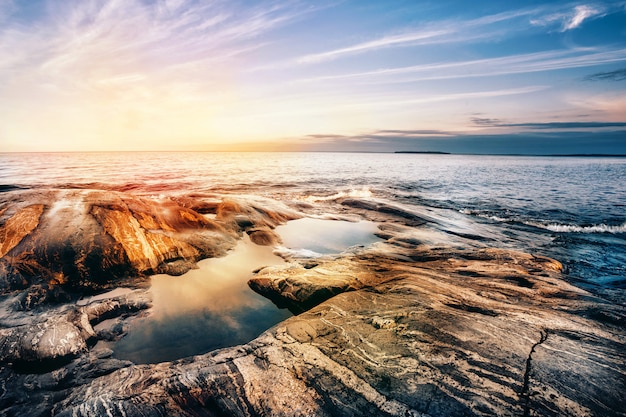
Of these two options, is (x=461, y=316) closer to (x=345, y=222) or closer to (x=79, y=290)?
(x=79, y=290)

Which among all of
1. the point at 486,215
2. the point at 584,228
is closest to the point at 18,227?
the point at 486,215

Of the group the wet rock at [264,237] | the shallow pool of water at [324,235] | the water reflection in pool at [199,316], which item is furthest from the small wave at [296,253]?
the water reflection in pool at [199,316]

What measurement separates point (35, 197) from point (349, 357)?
907 centimetres

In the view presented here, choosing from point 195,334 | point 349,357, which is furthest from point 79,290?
point 349,357

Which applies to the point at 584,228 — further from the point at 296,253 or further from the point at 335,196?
the point at 296,253

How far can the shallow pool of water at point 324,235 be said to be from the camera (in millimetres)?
9000

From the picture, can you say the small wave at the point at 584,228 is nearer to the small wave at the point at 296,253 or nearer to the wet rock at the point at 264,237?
the small wave at the point at 296,253

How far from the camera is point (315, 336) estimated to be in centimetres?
405

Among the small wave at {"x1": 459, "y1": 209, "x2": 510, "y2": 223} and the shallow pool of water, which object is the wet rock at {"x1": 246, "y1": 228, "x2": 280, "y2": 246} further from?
the small wave at {"x1": 459, "y1": 209, "x2": 510, "y2": 223}

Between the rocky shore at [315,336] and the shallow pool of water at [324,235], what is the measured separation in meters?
1.51

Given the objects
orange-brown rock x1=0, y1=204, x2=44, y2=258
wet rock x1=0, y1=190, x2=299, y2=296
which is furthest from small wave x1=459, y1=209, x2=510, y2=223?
orange-brown rock x1=0, y1=204, x2=44, y2=258

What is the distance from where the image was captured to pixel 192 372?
3381mm

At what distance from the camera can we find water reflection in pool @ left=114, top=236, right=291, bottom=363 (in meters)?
4.29

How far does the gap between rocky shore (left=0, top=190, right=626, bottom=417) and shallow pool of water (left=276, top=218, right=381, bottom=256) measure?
1507 millimetres
